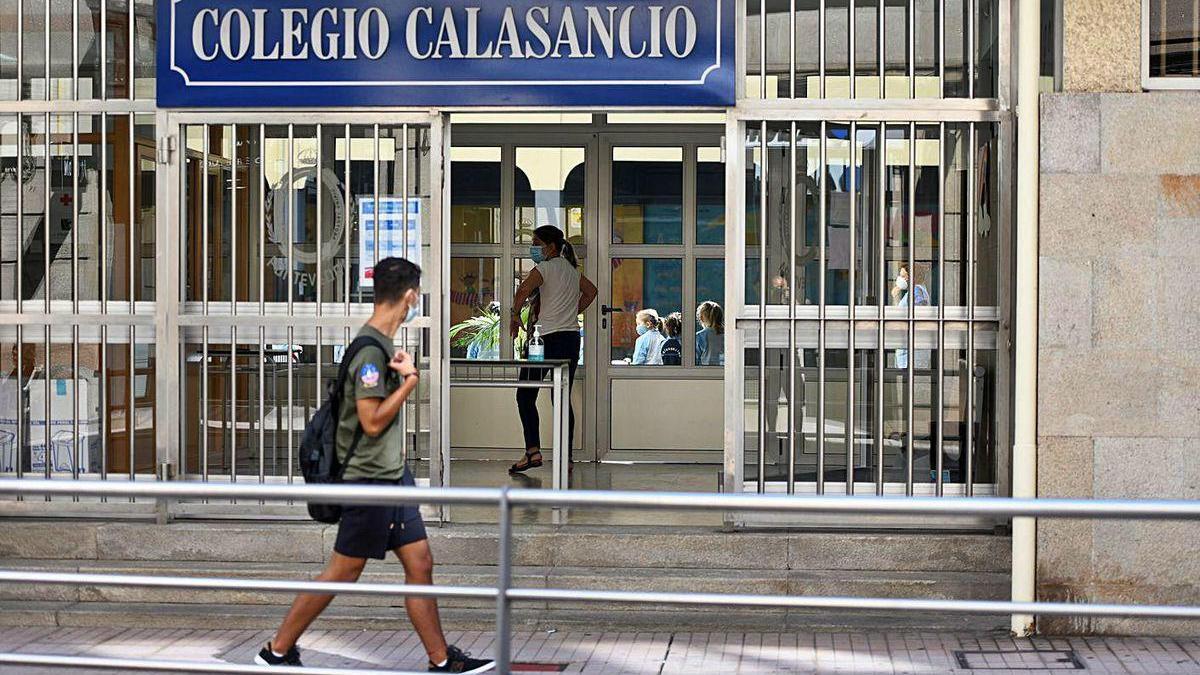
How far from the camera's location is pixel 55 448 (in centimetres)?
865

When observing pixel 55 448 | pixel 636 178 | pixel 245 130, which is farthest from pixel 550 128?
pixel 55 448

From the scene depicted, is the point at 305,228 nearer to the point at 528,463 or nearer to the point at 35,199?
the point at 35,199

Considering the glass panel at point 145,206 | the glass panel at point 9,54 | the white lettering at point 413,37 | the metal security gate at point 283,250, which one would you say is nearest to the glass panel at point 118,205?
the glass panel at point 145,206

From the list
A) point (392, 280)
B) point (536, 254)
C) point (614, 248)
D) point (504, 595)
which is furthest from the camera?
point (614, 248)

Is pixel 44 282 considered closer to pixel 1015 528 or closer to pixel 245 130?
pixel 245 130

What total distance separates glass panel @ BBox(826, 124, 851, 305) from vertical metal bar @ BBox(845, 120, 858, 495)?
0.06 ft

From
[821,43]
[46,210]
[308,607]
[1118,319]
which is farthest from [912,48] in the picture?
[46,210]

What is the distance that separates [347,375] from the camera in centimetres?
615

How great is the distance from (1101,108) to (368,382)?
376 cm

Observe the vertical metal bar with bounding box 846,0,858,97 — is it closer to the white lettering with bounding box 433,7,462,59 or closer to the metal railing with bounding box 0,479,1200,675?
the white lettering with bounding box 433,7,462,59

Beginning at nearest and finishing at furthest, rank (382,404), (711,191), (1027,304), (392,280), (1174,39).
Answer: (382,404) → (392,280) → (1027,304) → (1174,39) → (711,191)

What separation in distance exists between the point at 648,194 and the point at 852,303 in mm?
4090

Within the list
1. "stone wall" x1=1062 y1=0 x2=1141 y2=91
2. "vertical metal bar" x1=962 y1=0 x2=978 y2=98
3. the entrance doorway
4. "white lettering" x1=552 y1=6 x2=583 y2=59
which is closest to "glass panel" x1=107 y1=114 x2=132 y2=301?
"white lettering" x1=552 y1=6 x2=583 y2=59

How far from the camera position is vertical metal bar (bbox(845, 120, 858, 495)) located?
8.18m
